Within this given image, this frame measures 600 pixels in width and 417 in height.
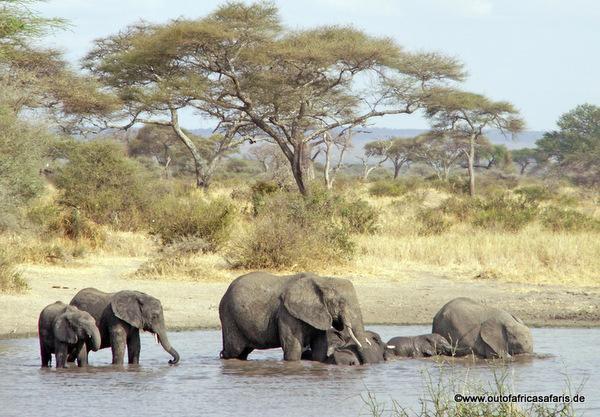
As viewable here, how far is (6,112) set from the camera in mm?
18812

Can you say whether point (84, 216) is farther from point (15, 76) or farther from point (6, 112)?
point (15, 76)

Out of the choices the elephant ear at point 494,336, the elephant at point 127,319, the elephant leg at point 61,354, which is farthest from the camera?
the elephant ear at point 494,336

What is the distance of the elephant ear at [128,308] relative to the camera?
10.3 metres

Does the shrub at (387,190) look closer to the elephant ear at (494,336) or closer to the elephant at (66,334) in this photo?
the elephant ear at (494,336)

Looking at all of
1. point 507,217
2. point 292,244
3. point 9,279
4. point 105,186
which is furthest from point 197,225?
point 507,217

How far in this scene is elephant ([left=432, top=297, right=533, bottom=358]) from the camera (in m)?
11.0

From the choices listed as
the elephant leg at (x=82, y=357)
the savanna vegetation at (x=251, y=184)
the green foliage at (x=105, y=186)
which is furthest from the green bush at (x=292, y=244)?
the elephant leg at (x=82, y=357)

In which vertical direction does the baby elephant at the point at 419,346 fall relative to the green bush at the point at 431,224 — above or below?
below

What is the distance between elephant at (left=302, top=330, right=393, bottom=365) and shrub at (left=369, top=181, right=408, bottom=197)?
88.0 feet

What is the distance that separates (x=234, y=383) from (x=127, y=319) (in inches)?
44.8

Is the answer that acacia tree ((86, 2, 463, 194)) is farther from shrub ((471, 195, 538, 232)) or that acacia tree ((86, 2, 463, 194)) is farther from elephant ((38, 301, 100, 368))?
elephant ((38, 301, 100, 368))

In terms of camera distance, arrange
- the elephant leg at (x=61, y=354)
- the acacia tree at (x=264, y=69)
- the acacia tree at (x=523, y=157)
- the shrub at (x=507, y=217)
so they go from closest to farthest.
Result: the elephant leg at (x=61, y=354) < the shrub at (x=507, y=217) < the acacia tree at (x=264, y=69) < the acacia tree at (x=523, y=157)

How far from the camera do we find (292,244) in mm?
16484

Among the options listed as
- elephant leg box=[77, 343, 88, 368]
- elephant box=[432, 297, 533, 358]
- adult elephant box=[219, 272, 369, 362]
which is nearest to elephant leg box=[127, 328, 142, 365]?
elephant leg box=[77, 343, 88, 368]
